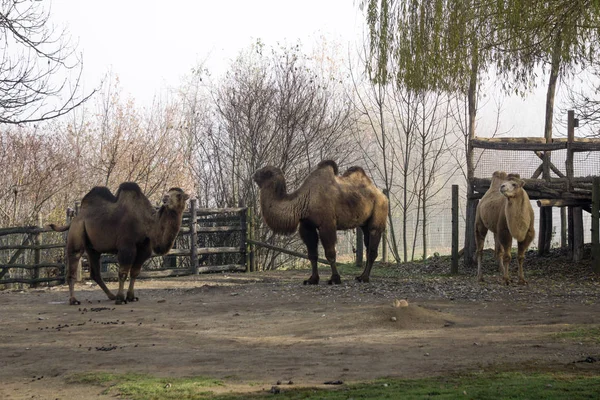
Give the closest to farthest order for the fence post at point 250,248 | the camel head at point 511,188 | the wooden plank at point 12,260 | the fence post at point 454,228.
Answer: the camel head at point 511,188, the fence post at point 454,228, the wooden plank at point 12,260, the fence post at point 250,248

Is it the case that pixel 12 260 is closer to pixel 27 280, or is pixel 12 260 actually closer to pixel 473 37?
pixel 27 280

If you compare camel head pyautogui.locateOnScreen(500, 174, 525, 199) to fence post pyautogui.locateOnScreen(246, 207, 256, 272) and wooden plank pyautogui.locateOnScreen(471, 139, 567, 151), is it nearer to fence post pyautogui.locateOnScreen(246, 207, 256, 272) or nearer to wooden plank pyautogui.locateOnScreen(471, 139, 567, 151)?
wooden plank pyautogui.locateOnScreen(471, 139, 567, 151)

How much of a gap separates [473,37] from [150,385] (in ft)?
19.2

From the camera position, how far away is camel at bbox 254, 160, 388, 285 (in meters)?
14.7

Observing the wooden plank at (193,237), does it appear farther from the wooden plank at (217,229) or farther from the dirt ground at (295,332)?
the dirt ground at (295,332)

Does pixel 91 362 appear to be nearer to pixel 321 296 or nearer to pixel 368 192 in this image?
pixel 321 296

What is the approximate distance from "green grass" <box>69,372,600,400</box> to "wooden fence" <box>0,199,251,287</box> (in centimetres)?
1074

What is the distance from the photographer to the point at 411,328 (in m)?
9.62


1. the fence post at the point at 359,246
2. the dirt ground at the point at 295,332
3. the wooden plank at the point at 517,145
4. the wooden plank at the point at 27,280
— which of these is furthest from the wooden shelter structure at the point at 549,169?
the wooden plank at the point at 27,280

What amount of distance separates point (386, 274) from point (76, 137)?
48.0ft

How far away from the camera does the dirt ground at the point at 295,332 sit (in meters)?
7.31

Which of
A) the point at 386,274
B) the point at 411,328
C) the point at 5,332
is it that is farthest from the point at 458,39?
the point at 386,274

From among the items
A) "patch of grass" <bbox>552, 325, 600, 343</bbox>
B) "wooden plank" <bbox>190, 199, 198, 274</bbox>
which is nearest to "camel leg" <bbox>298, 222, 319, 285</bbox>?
"wooden plank" <bbox>190, 199, 198, 274</bbox>

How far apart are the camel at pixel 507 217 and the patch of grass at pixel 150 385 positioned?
8471mm
